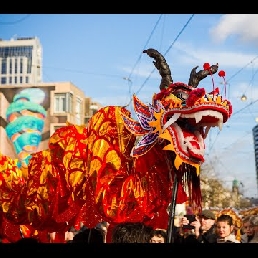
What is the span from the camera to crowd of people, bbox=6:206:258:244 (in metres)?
2.58

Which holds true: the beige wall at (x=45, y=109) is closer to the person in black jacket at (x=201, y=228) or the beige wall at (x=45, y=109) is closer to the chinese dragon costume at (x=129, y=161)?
the chinese dragon costume at (x=129, y=161)

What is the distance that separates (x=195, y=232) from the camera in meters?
3.93

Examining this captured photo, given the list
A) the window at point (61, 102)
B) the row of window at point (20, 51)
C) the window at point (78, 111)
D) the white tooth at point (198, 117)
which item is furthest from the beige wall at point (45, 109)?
the row of window at point (20, 51)

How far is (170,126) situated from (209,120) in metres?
0.25

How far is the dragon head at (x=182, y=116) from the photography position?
3.22m

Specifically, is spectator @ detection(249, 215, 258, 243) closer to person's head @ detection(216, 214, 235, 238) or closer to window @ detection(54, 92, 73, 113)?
person's head @ detection(216, 214, 235, 238)

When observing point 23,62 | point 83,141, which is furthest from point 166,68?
point 23,62

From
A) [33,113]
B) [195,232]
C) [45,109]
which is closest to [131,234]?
[195,232]

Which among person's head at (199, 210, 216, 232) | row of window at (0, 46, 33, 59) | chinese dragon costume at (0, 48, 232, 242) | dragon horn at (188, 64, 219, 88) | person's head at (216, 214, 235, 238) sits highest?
row of window at (0, 46, 33, 59)

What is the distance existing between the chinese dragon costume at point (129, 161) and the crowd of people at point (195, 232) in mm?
230

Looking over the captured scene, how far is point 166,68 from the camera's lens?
3.55m

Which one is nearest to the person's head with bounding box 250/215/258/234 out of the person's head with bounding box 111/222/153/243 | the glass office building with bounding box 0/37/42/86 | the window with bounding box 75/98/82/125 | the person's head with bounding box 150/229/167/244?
the person's head with bounding box 150/229/167/244
